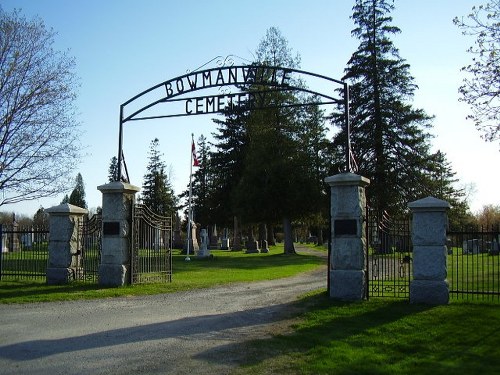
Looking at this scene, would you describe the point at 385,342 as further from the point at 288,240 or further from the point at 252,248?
the point at 252,248

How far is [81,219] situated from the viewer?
1551cm

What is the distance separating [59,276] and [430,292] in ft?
33.4

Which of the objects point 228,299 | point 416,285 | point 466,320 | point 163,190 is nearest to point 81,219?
point 228,299

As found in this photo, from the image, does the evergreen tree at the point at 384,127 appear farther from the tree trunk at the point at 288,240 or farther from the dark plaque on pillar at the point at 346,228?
the dark plaque on pillar at the point at 346,228

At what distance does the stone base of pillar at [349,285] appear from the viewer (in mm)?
10773

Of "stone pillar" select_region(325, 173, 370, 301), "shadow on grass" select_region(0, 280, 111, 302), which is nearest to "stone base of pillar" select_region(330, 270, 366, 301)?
"stone pillar" select_region(325, 173, 370, 301)

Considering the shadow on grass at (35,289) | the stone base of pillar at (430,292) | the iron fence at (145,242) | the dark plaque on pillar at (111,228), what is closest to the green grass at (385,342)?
the stone base of pillar at (430,292)

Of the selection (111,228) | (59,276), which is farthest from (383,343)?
(59,276)

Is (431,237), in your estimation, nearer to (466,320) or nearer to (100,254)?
(466,320)

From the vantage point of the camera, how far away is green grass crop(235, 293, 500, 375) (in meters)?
6.48

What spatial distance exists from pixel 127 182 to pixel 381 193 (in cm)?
2420

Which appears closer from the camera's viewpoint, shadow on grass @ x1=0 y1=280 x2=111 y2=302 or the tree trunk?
shadow on grass @ x1=0 y1=280 x2=111 y2=302

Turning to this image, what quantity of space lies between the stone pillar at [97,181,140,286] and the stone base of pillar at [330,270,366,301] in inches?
241

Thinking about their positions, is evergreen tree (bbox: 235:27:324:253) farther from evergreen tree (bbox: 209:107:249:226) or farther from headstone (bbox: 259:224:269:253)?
evergreen tree (bbox: 209:107:249:226)
